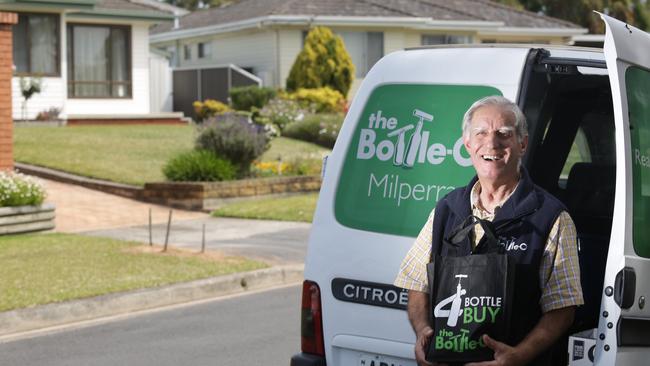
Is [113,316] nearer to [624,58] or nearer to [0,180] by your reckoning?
[0,180]

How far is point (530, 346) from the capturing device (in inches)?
161

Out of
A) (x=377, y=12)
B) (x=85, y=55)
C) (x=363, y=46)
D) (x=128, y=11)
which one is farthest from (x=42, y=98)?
(x=377, y=12)

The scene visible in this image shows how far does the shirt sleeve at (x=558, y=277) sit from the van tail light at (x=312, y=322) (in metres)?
1.56

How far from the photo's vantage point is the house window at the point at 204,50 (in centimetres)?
4506

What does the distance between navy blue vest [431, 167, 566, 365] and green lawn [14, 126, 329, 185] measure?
17022 millimetres

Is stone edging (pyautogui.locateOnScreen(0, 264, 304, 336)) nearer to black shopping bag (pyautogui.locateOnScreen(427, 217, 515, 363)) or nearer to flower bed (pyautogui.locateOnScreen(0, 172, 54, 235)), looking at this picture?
flower bed (pyautogui.locateOnScreen(0, 172, 54, 235))

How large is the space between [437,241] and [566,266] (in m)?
0.48

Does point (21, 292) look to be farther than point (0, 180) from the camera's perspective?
No

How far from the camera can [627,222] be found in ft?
14.4

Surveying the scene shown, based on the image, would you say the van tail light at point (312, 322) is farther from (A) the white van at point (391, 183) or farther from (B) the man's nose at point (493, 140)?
(B) the man's nose at point (493, 140)

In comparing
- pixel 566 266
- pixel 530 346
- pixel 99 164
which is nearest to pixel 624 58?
pixel 566 266

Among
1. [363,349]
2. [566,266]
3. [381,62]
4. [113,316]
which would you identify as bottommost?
[113,316]

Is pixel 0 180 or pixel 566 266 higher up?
pixel 566 266

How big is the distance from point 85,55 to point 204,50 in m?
10.5
